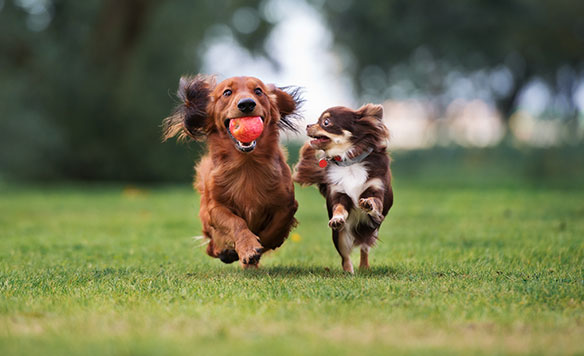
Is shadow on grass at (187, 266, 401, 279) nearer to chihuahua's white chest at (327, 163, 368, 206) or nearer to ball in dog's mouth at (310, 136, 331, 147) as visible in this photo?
chihuahua's white chest at (327, 163, 368, 206)

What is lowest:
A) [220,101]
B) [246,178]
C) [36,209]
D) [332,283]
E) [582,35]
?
[36,209]

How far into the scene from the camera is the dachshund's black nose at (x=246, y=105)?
16.2 ft

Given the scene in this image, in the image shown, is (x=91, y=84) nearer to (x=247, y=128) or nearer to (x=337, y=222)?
(x=247, y=128)

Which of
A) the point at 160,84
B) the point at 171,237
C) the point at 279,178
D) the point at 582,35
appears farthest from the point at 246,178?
the point at 582,35

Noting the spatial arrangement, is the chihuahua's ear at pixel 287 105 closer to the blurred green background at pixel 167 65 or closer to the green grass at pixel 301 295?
the green grass at pixel 301 295

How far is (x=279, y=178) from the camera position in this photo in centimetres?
526

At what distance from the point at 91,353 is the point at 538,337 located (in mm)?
1916

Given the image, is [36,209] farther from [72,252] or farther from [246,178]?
[246,178]

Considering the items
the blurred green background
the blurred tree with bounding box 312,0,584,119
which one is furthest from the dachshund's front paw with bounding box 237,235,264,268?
the blurred tree with bounding box 312,0,584,119

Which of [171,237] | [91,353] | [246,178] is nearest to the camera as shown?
[91,353]

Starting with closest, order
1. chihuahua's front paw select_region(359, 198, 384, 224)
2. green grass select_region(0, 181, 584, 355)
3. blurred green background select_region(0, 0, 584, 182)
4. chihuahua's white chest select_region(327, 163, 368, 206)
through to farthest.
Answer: green grass select_region(0, 181, 584, 355)
chihuahua's front paw select_region(359, 198, 384, 224)
chihuahua's white chest select_region(327, 163, 368, 206)
blurred green background select_region(0, 0, 584, 182)

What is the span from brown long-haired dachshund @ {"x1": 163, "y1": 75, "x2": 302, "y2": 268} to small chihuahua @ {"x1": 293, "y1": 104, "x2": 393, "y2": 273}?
339 mm

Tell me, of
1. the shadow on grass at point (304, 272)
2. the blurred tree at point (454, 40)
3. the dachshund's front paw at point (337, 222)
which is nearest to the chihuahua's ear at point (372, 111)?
the dachshund's front paw at point (337, 222)

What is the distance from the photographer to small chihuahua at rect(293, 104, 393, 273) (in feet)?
16.0
